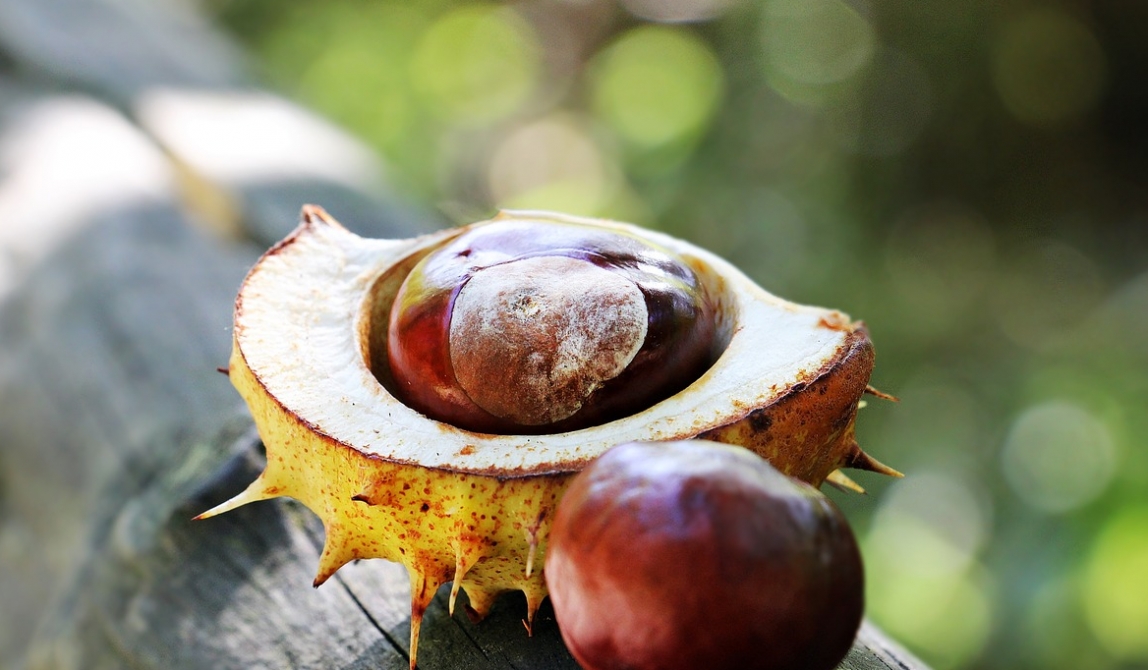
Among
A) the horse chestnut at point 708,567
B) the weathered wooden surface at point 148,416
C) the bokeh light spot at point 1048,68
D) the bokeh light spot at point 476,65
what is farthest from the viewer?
the bokeh light spot at point 476,65

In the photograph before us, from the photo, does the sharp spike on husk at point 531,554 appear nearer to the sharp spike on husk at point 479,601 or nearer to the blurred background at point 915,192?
the sharp spike on husk at point 479,601

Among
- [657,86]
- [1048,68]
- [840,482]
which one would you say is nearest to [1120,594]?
[840,482]

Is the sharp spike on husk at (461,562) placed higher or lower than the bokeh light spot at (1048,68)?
lower

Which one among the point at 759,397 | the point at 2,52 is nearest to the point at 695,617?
the point at 759,397

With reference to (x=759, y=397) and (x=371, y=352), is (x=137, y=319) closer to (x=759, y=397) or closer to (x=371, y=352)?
(x=371, y=352)

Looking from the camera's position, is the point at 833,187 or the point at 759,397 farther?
the point at 833,187

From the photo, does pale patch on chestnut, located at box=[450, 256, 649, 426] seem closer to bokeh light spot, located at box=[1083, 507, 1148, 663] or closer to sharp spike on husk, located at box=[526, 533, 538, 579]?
sharp spike on husk, located at box=[526, 533, 538, 579]

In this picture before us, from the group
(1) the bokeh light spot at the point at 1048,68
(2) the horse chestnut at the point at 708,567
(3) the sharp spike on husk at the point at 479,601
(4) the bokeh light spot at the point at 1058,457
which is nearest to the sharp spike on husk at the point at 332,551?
(3) the sharp spike on husk at the point at 479,601
